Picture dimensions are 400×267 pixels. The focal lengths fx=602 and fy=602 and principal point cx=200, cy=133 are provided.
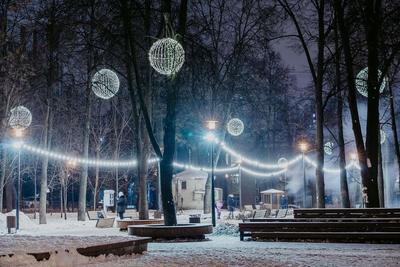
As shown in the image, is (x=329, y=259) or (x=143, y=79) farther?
(x=143, y=79)

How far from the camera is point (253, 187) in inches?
2557

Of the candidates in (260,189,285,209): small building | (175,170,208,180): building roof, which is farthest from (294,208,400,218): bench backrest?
(175,170,208,180): building roof

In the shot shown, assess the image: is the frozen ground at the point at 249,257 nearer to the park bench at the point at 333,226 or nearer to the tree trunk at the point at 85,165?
the park bench at the point at 333,226

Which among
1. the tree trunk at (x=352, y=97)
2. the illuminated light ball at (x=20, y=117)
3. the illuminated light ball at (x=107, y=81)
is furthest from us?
the illuminated light ball at (x=20, y=117)

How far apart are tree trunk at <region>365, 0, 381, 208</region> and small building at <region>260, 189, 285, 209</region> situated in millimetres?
32359

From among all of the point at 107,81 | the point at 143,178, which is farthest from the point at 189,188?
the point at 107,81

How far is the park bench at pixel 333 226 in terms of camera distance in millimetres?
17953

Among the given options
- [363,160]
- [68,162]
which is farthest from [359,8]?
[68,162]

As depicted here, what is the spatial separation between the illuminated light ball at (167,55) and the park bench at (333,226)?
5.62 metres

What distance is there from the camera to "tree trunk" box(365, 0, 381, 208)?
69.1 feet

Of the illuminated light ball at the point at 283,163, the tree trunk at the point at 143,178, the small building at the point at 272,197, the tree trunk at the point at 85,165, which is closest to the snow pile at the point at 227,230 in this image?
the tree trunk at the point at 143,178

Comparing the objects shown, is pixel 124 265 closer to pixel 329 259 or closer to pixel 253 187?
pixel 329 259

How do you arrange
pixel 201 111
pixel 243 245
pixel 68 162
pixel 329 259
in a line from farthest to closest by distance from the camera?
pixel 68 162
pixel 201 111
pixel 243 245
pixel 329 259

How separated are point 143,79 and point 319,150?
31.9 ft
